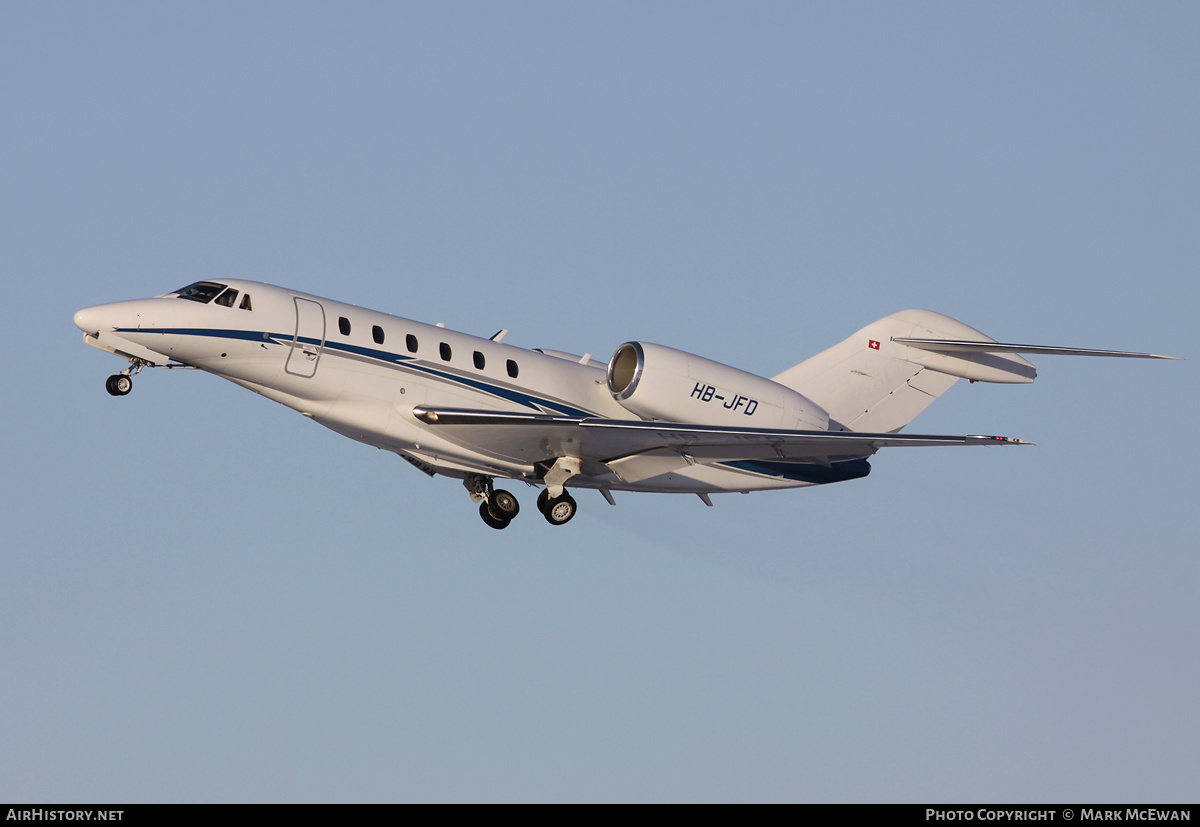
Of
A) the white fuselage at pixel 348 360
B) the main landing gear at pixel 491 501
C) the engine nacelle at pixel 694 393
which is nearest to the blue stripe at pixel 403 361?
the white fuselage at pixel 348 360

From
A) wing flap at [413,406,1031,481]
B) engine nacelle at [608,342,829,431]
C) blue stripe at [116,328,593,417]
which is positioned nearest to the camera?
blue stripe at [116,328,593,417]

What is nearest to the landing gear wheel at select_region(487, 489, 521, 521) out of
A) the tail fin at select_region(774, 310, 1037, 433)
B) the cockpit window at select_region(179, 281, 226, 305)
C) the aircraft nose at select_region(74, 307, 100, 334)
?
the tail fin at select_region(774, 310, 1037, 433)

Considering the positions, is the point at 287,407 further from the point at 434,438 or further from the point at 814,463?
the point at 814,463

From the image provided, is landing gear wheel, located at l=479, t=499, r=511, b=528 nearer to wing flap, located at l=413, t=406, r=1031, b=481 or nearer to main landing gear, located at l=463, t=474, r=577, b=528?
main landing gear, located at l=463, t=474, r=577, b=528

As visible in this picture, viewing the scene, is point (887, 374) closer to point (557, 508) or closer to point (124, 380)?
point (557, 508)

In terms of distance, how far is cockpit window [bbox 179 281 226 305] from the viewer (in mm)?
19734

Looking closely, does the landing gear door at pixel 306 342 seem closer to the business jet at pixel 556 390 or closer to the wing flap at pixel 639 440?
the business jet at pixel 556 390

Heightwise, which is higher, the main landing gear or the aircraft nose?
the aircraft nose

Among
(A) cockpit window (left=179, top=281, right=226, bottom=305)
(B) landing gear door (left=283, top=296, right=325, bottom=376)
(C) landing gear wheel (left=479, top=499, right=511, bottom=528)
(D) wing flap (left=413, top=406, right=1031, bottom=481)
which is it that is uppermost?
(A) cockpit window (left=179, top=281, right=226, bottom=305)

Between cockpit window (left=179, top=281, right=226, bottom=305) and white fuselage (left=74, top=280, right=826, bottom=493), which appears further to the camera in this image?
cockpit window (left=179, top=281, right=226, bottom=305)

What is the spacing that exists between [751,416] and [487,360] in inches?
163

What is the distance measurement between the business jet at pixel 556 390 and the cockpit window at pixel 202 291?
22mm

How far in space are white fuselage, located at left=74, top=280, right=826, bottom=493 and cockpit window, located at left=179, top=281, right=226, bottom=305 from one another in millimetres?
93
